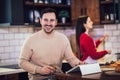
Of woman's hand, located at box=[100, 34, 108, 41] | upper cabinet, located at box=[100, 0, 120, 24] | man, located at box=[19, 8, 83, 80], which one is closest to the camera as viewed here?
man, located at box=[19, 8, 83, 80]

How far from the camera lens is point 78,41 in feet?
13.5

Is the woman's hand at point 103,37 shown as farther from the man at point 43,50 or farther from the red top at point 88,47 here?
the man at point 43,50

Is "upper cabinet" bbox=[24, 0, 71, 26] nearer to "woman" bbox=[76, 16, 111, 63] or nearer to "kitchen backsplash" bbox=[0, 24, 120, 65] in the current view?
"kitchen backsplash" bbox=[0, 24, 120, 65]

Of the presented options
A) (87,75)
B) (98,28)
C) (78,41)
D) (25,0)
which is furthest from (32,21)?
(87,75)

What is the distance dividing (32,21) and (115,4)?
1.31 metres

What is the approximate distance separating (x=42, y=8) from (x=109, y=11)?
3.52 ft

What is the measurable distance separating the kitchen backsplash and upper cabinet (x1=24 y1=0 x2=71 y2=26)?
281 mm

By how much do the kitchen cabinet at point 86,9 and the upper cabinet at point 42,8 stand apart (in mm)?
108

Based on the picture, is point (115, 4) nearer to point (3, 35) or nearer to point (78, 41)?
point (78, 41)

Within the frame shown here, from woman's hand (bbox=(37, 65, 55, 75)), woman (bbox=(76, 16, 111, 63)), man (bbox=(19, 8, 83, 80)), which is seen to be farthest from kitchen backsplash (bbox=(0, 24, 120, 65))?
woman's hand (bbox=(37, 65, 55, 75))

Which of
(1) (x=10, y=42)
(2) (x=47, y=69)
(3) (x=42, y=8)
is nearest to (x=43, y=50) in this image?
(2) (x=47, y=69)

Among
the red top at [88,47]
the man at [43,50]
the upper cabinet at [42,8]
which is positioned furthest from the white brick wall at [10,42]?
the man at [43,50]

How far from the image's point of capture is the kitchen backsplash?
411 cm

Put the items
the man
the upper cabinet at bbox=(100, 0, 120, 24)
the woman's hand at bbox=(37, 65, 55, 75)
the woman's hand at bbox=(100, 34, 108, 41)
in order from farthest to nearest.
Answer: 1. the woman's hand at bbox=(100, 34, 108, 41)
2. the upper cabinet at bbox=(100, 0, 120, 24)
3. the man
4. the woman's hand at bbox=(37, 65, 55, 75)
